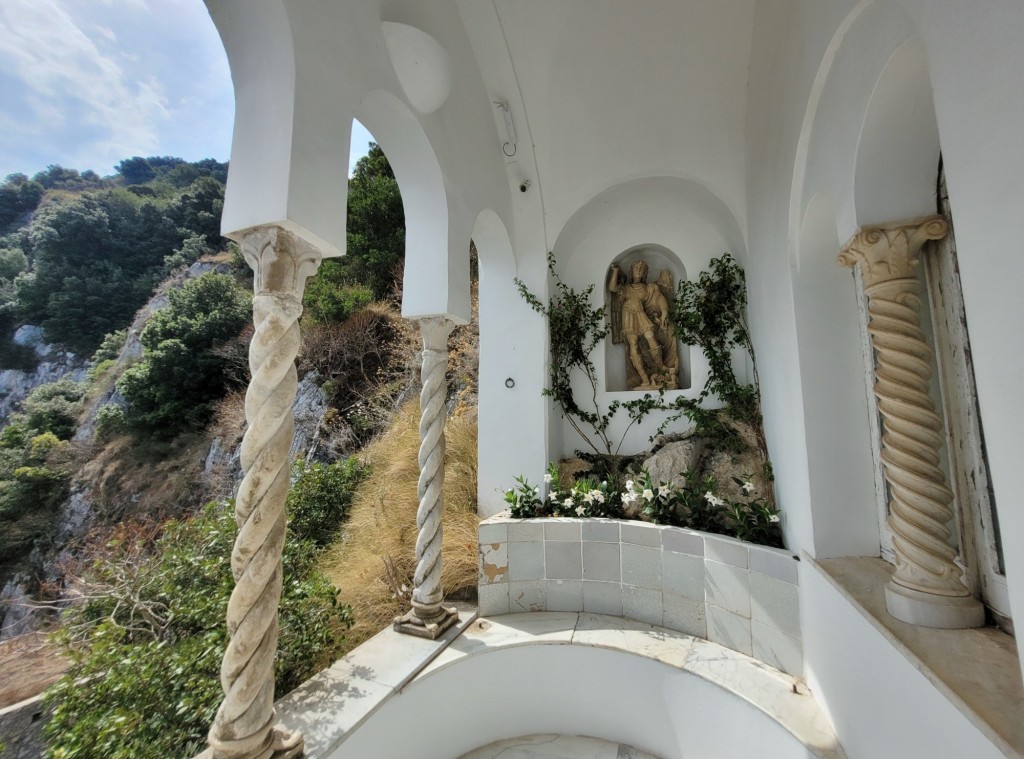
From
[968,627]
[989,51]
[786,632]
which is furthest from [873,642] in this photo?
[989,51]

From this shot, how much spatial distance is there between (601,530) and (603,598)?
0.50 m

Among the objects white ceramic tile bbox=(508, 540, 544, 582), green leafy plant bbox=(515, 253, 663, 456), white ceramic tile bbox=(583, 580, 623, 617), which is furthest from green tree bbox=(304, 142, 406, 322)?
white ceramic tile bbox=(583, 580, 623, 617)

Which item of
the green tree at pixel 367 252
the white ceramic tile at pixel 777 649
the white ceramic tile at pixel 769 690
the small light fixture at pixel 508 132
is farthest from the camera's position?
the green tree at pixel 367 252

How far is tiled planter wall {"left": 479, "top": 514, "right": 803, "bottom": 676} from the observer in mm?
2479

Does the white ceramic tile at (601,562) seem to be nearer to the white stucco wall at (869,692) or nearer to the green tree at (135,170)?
the white stucco wall at (869,692)

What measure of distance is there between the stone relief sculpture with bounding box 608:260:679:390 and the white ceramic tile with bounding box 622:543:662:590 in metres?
1.92

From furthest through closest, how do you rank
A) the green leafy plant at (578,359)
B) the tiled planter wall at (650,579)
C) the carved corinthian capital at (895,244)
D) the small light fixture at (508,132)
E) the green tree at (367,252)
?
the green tree at (367,252) < the green leafy plant at (578,359) < the small light fixture at (508,132) < the tiled planter wall at (650,579) < the carved corinthian capital at (895,244)

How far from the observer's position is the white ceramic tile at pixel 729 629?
2592 mm

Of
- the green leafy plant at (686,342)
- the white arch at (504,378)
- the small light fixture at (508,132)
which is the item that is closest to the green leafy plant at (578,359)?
the green leafy plant at (686,342)

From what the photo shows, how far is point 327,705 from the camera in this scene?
80.0 inches

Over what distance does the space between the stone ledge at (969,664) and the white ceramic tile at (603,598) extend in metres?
1.63

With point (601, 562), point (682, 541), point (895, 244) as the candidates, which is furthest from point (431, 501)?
point (895, 244)

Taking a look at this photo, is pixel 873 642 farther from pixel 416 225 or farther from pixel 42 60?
pixel 42 60

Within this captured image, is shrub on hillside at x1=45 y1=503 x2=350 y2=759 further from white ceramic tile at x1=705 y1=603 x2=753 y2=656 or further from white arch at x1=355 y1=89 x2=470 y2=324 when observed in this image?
white ceramic tile at x1=705 y1=603 x2=753 y2=656
